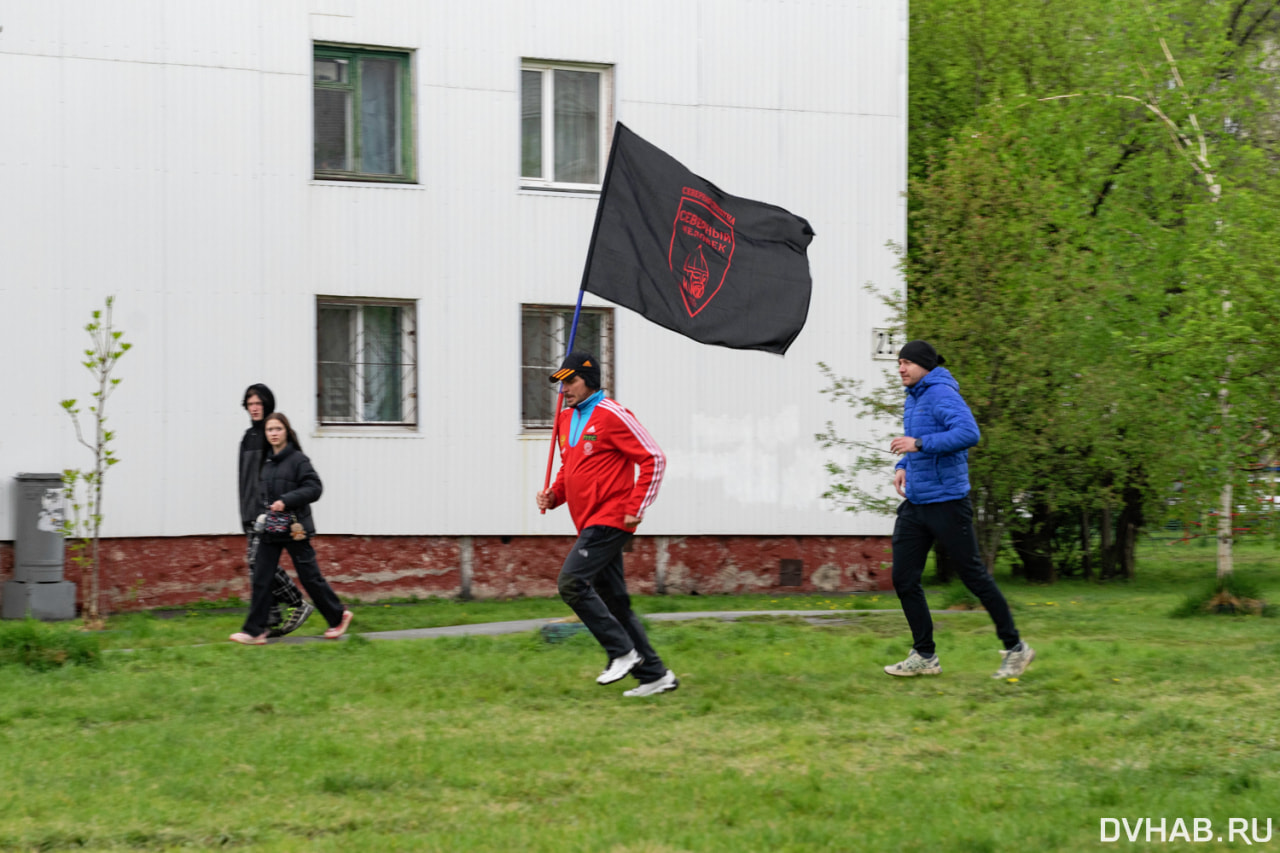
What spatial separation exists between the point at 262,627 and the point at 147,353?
16.1 feet

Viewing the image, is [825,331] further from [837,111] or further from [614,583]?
[614,583]

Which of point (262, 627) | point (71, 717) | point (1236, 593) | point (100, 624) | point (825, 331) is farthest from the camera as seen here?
point (825, 331)

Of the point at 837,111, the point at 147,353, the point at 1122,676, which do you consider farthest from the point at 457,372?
the point at 1122,676

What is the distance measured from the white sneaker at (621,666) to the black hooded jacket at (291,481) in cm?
347

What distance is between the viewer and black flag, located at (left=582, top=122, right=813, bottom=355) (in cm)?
1030

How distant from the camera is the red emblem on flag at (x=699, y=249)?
1062cm

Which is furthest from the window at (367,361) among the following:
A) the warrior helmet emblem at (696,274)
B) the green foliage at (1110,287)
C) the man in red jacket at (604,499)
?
the man in red jacket at (604,499)

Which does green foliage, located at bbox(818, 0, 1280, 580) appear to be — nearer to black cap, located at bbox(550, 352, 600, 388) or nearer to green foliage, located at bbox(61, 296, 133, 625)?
black cap, located at bbox(550, 352, 600, 388)

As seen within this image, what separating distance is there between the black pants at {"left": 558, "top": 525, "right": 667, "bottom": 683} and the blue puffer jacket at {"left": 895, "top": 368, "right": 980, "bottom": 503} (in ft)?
5.93

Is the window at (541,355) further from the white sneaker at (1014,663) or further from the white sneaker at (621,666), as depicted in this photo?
the white sneaker at (1014,663)

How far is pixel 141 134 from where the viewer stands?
15.2 metres

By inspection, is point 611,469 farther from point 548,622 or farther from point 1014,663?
point 548,622

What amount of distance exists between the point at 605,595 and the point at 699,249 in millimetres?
3007

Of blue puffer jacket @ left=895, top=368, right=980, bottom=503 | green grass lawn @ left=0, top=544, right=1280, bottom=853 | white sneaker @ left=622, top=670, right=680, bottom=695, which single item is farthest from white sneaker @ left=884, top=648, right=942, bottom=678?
white sneaker @ left=622, top=670, right=680, bottom=695
